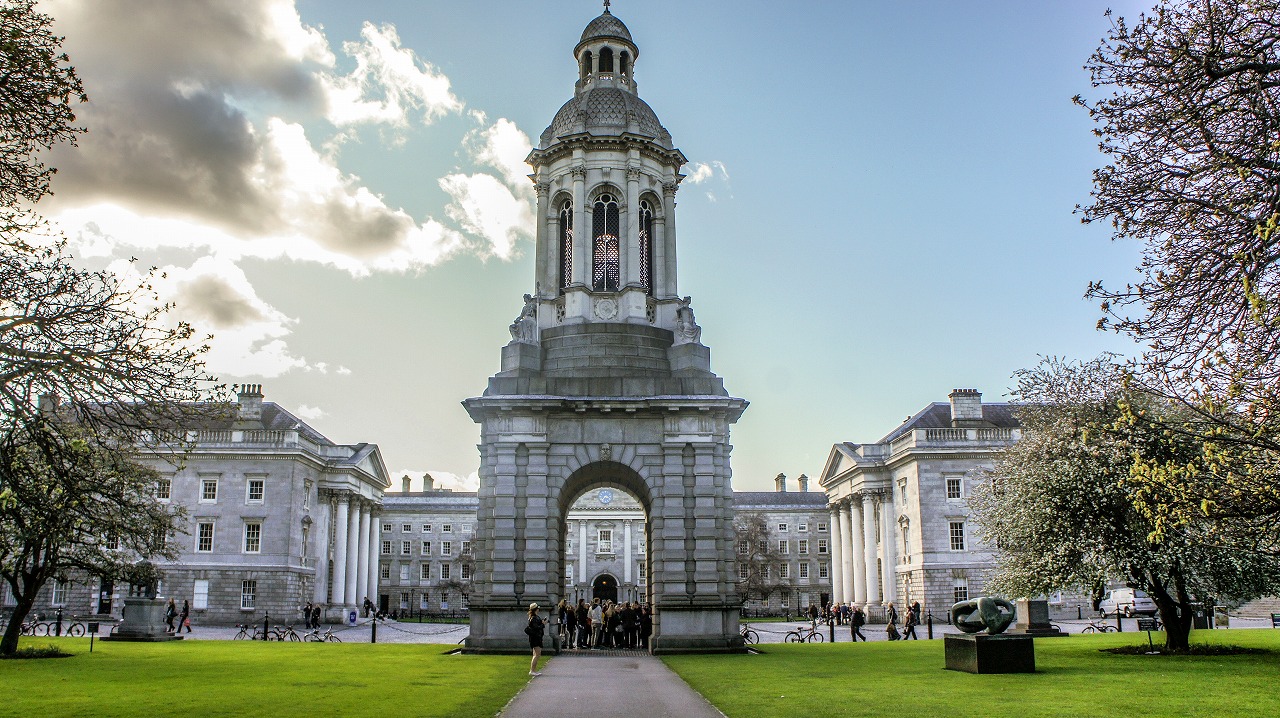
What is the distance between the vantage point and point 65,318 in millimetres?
13555

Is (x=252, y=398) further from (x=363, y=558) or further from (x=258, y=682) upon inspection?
(x=258, y=682)

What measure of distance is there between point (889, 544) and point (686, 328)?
36.3 meters

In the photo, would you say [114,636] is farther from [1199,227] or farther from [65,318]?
[1199,227]

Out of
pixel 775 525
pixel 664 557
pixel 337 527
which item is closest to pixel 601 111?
pixel 664 557

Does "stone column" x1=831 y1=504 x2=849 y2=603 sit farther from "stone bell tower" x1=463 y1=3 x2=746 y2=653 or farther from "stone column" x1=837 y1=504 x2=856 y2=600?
"stone bell tower" x1=463 y1=3 x2=746 y2=653

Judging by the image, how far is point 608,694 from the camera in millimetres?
16719

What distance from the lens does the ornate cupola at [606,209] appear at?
32312 millimetres

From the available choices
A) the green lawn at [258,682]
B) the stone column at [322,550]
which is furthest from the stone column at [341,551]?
the green lawn at [258,682]

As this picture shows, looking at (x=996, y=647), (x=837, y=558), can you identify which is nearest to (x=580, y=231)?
(x=996, y=647)

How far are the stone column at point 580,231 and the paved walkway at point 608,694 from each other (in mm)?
13345

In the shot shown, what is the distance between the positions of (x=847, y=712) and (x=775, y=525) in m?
79.9

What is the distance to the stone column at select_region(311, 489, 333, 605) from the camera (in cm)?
6247

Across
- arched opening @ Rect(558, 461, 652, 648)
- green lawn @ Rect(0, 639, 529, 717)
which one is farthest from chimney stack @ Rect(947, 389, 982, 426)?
green lawn @ Rect(0, 639, 529, 717)

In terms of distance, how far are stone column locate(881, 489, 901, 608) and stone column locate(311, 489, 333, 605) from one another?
3570 centimetres
